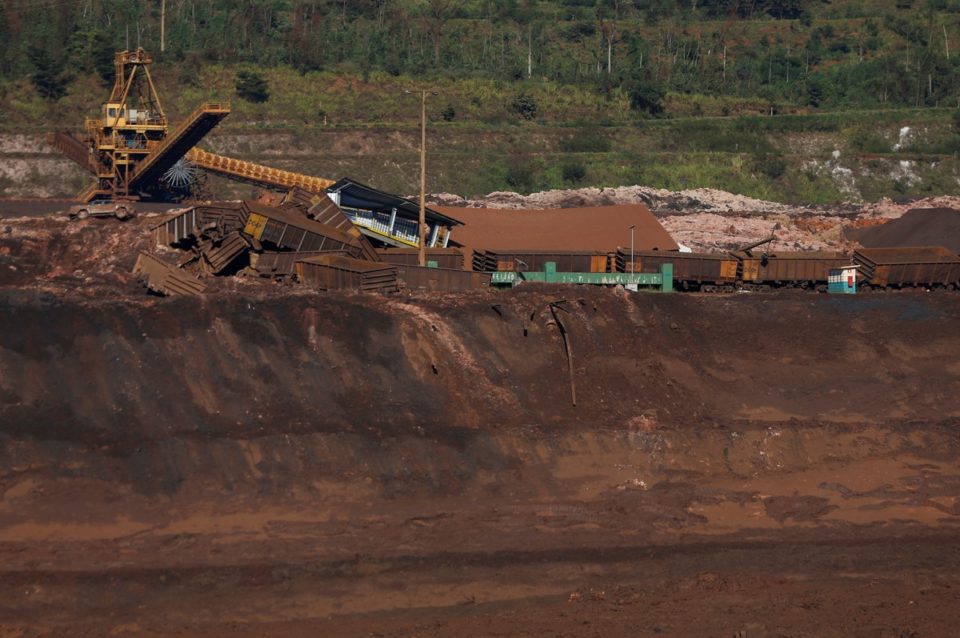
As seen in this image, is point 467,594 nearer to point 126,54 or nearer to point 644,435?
point 644,435

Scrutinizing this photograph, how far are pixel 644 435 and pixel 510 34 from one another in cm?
11058

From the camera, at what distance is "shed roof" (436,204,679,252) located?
68.1 meters

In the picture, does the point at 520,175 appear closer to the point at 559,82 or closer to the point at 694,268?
the point at 559,82

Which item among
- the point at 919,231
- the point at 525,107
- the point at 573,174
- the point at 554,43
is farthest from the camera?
the point at 554,43

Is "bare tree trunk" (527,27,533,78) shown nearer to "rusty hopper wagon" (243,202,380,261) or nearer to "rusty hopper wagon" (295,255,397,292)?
"rusty hopper wagon" (243,202,380,261)

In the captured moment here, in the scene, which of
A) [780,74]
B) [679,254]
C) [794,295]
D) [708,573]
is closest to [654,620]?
[708,573]

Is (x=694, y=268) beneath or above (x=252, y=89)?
beneath

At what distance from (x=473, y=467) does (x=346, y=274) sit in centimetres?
1372

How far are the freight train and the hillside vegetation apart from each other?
4159cm

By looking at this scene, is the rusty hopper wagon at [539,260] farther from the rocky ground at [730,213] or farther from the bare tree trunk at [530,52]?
the bare tree trunk at [530,52]

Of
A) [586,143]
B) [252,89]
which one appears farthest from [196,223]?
[586,143]

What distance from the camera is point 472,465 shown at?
40500 mm

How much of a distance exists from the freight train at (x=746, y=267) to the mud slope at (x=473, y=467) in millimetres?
7689

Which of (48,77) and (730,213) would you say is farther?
(48,77)
